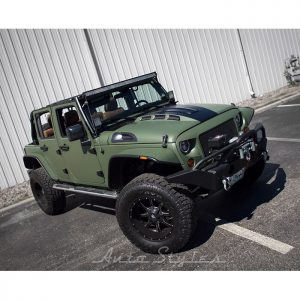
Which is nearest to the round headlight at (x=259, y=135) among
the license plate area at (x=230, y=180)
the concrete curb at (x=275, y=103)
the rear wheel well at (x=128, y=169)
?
the license plate area at (x=230, y=180)

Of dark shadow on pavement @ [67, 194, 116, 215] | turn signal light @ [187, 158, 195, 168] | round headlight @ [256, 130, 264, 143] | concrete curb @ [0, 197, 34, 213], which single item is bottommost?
dark shadow on pavement @ [67, 194, 116, 215]

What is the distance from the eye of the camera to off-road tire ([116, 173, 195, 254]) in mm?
3793

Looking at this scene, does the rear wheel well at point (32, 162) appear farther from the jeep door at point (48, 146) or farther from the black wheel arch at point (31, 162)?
the jeep door at point (48, 146)

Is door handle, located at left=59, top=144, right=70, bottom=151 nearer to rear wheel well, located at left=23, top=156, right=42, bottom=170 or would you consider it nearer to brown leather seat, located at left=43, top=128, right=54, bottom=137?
brown leather seat, located at left=43, top=128, right=54, bottom=137

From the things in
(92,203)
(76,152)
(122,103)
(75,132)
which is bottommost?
(92,203)

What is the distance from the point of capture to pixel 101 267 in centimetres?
411

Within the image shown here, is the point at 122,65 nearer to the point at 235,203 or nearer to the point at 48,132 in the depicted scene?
the point at 48,132

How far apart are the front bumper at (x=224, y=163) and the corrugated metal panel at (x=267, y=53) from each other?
9.46 m

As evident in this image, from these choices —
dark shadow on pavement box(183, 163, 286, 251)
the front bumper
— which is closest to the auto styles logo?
dark shadow on pavement box(183, 163, 286, 251)

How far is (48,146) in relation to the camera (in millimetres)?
5828

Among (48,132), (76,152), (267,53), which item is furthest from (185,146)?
(267,53)

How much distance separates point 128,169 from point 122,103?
1017 millimetres

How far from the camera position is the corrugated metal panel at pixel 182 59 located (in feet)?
34.4

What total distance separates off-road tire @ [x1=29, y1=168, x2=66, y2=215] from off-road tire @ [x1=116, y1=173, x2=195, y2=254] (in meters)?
2.36
